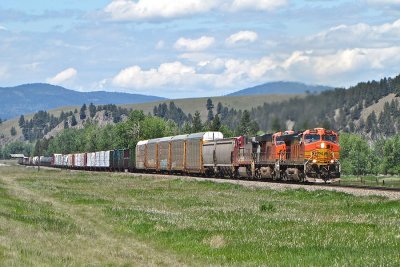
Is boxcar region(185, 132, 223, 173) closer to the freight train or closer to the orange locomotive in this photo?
the freight train

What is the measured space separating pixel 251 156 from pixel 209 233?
4134cm

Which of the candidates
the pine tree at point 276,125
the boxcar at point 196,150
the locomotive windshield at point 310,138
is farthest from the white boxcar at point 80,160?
the locomotive windshield at point 310,138

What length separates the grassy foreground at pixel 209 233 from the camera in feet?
67.2

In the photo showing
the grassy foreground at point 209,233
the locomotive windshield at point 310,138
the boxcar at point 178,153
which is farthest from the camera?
the boxcar at point 178,153

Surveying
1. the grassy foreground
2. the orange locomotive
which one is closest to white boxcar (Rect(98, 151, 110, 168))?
the orange locomotive

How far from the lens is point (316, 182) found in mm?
57969

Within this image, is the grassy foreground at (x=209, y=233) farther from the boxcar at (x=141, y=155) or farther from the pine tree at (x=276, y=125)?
the boxcar at (x=141, y=155)

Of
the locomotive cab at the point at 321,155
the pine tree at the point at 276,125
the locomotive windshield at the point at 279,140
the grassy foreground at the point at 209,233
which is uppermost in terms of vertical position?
the pine tree at the point at 276,125

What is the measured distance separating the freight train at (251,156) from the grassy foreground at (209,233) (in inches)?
516

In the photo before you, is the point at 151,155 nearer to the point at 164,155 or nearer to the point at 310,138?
the point at 164,155

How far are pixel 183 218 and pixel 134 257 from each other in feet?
36.9

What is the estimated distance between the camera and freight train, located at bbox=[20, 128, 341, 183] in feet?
186

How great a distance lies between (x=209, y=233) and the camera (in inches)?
1055

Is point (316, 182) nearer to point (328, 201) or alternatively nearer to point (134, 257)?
point (328, 201)
